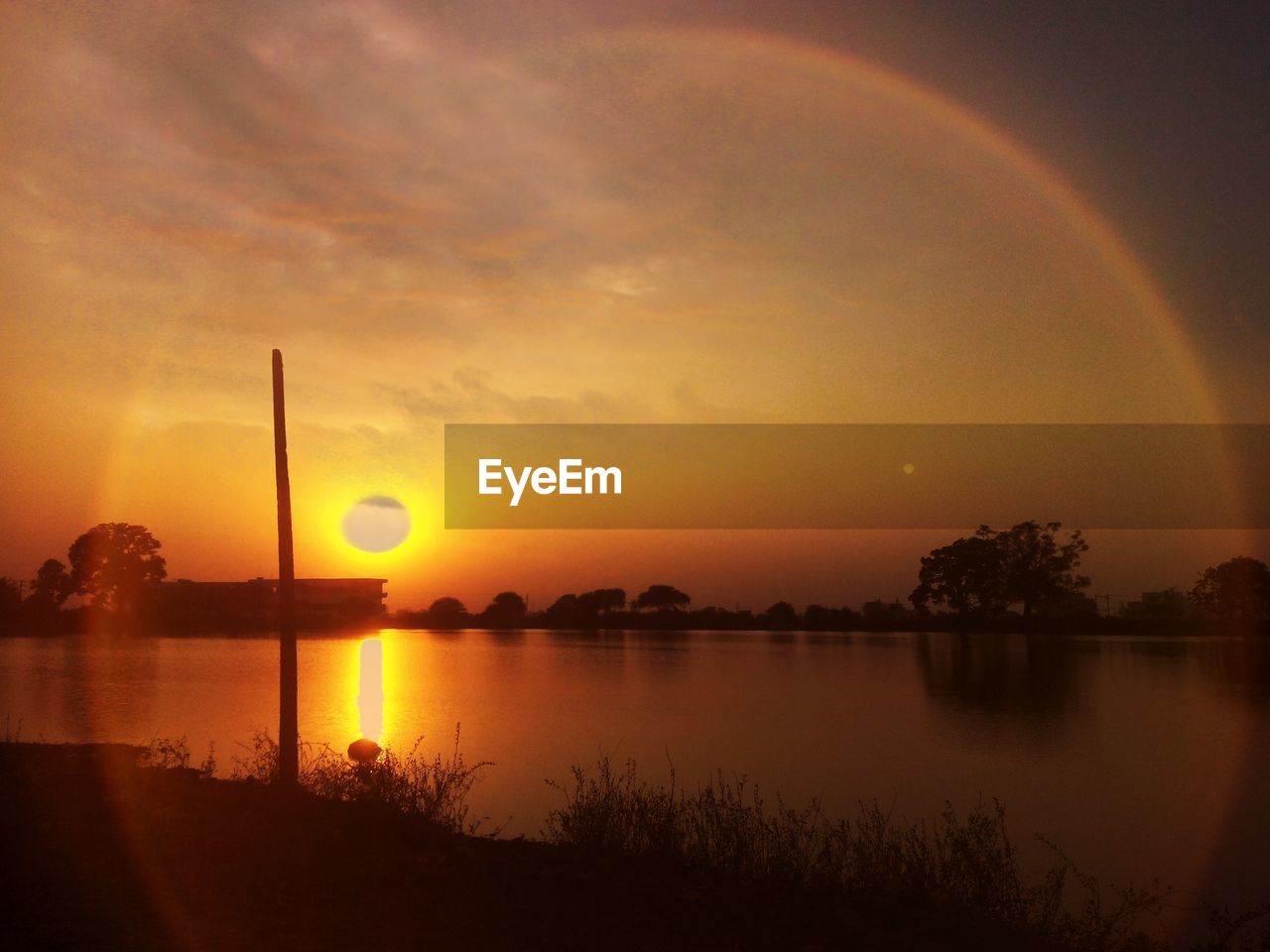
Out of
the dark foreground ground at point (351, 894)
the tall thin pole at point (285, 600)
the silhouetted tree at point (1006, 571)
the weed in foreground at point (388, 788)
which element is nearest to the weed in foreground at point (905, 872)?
the dark foreground ground at point (351, 894)

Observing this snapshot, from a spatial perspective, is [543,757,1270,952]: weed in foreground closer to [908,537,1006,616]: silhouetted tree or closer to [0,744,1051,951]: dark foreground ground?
[0,744,1051,951]: dark foreground ground

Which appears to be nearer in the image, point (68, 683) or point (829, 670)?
point (68, 683)

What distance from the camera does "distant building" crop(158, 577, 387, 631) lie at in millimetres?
113750

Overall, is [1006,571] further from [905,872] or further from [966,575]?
[905,872]

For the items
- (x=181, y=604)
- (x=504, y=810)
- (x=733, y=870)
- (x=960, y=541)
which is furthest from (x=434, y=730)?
(x=181, y=604)

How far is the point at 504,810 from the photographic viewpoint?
1538 cm

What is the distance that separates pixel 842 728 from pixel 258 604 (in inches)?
4084

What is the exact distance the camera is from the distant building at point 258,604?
113750 mm

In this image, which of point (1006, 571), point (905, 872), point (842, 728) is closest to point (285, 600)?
point (905, 872)

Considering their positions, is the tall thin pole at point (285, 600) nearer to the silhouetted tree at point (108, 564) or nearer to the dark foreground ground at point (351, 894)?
the dark foreground ground at point (351, 894)

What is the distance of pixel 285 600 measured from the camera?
43.0 ft

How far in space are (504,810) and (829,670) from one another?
40.9m

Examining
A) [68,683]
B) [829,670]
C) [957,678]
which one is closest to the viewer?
[68,683]

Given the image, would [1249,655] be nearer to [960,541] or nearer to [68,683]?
[960,541]
